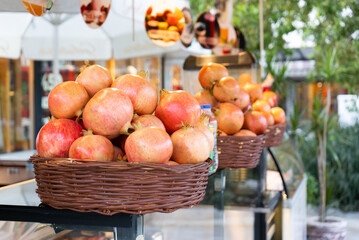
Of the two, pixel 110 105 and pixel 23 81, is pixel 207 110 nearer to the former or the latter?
pixel 110 105

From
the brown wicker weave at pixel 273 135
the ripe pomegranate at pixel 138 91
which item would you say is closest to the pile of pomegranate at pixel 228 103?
the brown wicker weave at pixel 273 135

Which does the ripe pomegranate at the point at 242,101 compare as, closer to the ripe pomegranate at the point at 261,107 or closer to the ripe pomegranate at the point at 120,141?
the ripe pomegranate at the point at 261,107

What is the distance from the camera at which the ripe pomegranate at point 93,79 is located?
1340 mm

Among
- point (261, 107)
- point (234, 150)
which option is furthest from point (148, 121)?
point (261, 107)

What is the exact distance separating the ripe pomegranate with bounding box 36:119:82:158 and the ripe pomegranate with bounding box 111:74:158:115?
0.64 ft

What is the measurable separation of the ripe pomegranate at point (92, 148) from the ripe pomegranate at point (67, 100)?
13cm

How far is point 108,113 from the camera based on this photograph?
119 centimetres

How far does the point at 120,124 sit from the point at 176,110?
20 centimetres

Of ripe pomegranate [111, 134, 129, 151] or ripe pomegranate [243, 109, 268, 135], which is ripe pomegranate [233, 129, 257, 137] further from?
ripe pomegranate [111, 134, 129, 151]

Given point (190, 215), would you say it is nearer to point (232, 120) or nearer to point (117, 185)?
point (232, 120)

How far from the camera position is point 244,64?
357 cm

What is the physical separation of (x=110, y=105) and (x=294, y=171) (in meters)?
3.07

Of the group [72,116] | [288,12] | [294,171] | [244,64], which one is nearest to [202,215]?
Answer: [72,116]

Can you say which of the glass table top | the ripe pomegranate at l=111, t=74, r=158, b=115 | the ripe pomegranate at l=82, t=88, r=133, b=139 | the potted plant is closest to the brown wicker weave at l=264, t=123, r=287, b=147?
the glass table top
